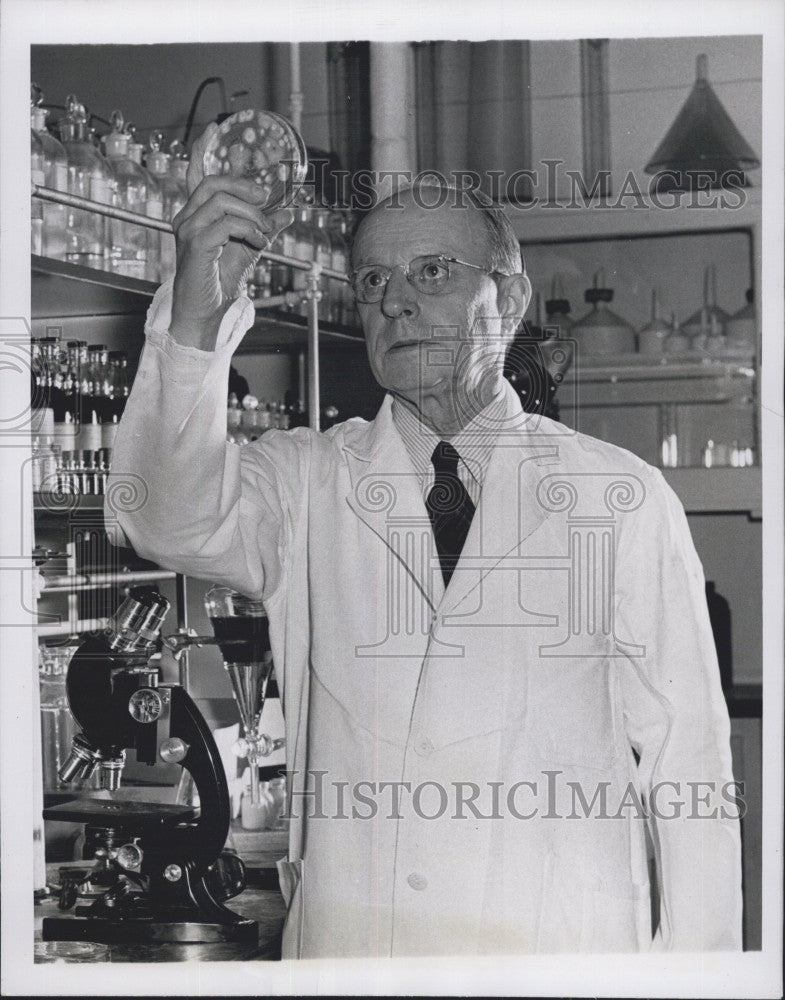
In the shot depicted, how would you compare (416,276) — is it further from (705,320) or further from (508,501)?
(705,320)

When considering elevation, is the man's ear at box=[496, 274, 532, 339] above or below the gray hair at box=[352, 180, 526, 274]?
below

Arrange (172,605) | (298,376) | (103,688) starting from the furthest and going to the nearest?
(298,376) → (172,605) → (103,688)

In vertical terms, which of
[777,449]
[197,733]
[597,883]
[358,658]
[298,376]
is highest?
[298,376]

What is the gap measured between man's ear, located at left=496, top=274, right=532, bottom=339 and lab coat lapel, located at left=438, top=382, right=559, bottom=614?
3.6 inches

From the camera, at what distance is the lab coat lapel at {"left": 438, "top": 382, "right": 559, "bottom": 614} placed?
4.72 feet

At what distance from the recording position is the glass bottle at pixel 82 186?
1877 millimetres

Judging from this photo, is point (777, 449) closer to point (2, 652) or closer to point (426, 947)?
point (426, 947)

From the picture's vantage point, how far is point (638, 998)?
4.71 ft

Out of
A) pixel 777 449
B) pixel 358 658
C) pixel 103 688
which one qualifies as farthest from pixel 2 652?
pixel 777 449

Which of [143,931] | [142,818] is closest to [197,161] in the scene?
[142,818]

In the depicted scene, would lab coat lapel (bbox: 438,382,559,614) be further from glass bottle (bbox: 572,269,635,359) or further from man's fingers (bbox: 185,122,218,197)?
glass bottle (bbox: 572,269,635,359)

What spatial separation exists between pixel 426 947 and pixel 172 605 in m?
1.02

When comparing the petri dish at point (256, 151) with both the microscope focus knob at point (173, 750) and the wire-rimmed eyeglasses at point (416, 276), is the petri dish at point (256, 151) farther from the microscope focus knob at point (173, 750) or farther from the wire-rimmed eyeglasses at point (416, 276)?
the microscope focus knob at point (173, 750)

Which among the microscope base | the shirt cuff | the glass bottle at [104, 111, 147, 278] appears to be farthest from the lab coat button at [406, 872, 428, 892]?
the glass bottle at [104, 111, 147, 278]
